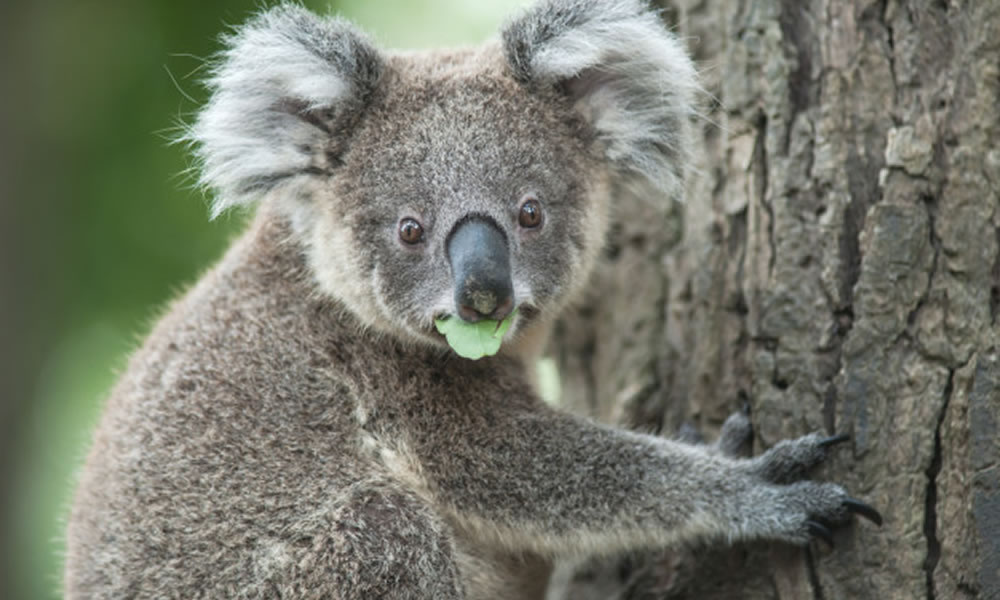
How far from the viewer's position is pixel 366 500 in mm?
4430

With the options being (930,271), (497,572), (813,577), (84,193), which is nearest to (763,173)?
(930,271)

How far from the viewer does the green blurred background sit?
9852mm

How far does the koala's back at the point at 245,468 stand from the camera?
4.32 m

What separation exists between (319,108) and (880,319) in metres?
2.67

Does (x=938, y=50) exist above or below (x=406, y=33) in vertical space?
above

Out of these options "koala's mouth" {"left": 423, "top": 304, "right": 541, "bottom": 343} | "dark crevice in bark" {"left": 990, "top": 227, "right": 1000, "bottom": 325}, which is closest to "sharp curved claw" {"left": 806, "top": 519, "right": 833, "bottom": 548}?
"dark crevice in bark" {"left": 990, "top": 227, "right": 1000, "bottom": 325}

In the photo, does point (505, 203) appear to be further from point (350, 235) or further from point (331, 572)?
point (331, 572)

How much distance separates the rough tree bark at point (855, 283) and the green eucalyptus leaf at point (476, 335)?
4.18 feet

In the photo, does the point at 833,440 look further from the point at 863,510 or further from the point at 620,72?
the point at 620,72

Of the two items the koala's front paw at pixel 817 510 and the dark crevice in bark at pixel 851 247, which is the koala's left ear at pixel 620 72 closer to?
the dark crevice in bark at pixel 851 247

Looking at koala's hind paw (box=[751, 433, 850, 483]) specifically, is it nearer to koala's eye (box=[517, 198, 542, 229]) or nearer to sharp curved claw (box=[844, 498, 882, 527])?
sharp curved claw (box=[844, 498, 882, 527])

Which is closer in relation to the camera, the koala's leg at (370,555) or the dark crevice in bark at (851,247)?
the koala's leg at (370,555)

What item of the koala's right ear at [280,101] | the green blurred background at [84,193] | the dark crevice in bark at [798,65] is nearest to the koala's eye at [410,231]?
the koala's right ear at [280,101]

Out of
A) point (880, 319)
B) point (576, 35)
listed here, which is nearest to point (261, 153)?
point (576, 35)
